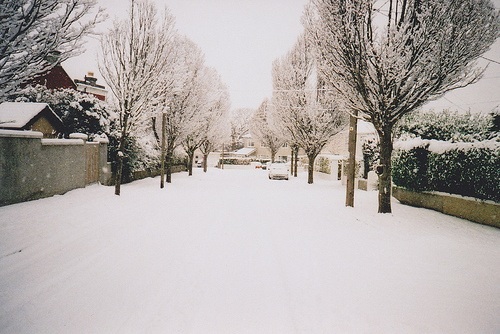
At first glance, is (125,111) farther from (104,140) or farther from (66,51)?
(66,51)

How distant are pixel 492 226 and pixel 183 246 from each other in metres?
8.09

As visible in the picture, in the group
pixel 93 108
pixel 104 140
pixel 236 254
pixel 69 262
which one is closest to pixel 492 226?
pixel 236 254

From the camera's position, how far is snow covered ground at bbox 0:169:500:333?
3400 millimetres

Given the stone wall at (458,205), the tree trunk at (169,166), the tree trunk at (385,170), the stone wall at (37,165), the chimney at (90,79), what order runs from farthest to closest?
1. the chimney at (90,79)
2. the tree trunk at (169,166)
3. the tree trunk at (385,170)
4. the stone wall at (458,205)
5. the stone wall at (37,165)

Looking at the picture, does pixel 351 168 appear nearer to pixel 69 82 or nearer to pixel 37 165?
pixel 37 165

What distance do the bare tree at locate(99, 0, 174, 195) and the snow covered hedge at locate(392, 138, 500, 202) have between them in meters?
10.7

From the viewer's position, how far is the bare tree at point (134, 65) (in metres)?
12.2

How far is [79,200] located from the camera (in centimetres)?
973

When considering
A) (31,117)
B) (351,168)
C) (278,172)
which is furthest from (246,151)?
(351,168)

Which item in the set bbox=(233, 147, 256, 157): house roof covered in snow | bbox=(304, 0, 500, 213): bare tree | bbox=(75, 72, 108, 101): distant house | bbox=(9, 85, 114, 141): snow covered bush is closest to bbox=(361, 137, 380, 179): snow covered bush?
bbox=(304, 0, 500, 213): bare tree

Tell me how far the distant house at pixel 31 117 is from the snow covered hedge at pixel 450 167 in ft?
58.0

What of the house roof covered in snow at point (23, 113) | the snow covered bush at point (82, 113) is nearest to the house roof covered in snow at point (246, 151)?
the snow covered bush at point (82, 113)

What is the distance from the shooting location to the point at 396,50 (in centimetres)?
823

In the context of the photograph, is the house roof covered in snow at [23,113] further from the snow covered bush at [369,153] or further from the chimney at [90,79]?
the chimney at [90,79]
